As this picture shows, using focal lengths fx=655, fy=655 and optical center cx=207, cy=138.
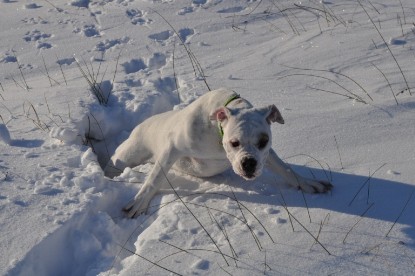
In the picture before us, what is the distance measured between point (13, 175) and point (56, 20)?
375cm

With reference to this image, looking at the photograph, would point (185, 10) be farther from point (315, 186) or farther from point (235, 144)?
point (235, 144)

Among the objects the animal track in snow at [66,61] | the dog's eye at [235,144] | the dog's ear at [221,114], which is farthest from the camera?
the animal track in snow at [66,61]

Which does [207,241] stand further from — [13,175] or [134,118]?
[134,118]

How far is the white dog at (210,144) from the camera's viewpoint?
4.02 metres

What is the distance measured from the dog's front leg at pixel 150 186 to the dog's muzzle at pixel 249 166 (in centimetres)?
85

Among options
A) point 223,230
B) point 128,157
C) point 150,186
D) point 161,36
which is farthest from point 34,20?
point 223,230

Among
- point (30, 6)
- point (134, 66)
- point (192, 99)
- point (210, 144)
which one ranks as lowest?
point (30, 6)

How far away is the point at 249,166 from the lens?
394cm

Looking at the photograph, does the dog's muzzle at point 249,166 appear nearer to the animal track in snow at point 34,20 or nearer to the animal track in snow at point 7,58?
the animal track in snow at point 7,58

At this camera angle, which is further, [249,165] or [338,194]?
[338,194]

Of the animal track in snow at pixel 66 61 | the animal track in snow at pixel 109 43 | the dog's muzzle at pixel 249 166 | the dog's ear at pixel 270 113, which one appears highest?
the dog's ear at pixel 270 113

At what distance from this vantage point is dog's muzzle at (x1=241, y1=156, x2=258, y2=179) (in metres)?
3.93

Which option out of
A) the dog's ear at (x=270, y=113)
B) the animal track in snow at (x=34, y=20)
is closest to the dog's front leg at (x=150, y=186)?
the dog's ear at (x=270, y=113)

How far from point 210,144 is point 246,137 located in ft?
1.68
